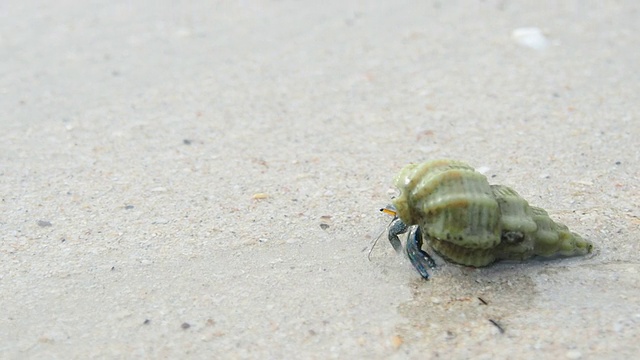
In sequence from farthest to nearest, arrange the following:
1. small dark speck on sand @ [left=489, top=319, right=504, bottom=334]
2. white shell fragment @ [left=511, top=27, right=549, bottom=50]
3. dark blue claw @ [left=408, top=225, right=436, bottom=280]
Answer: white shell fragment @ [left=511, top=27, right=549, bottom=50] < dark blue claw @ [left=408, top=225, right=436, bottom=280] < small dark speck on sand @ [left=489, top=319, right=504, bottom=334]

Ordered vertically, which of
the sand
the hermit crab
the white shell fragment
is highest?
the hermit crab

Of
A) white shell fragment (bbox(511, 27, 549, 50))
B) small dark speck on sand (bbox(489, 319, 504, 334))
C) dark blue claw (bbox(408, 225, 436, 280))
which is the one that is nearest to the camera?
small dark speck on sand (bbox(489, 319, 504, 334))

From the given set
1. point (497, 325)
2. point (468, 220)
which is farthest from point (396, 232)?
point (497, 325)

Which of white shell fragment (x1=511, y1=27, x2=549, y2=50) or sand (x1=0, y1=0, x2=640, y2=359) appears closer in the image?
sand (x1=0, y1=0, x2=640, y2=359)

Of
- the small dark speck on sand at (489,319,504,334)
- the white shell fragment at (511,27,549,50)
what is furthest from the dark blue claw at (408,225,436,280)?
the white shell fragment at (511,27,549,50)

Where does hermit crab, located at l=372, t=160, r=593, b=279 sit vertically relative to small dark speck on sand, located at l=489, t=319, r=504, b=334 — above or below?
above

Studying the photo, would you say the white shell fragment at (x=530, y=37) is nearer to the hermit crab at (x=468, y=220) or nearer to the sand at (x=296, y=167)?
the sand at (x=296, y=167)

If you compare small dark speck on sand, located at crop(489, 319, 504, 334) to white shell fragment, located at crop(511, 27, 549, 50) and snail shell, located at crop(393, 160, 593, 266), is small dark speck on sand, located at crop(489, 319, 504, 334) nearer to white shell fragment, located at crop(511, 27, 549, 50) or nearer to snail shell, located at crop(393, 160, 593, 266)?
snail shell, located at crop(393, 160, 593, 266)
